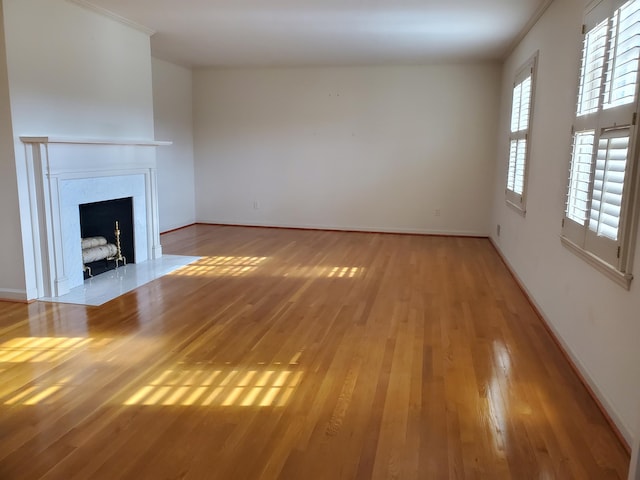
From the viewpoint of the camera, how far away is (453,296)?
4305 mm

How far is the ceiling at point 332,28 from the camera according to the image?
428cm

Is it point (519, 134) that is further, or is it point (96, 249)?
point (519, 134)

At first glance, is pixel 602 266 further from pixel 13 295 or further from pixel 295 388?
pixel 13 295

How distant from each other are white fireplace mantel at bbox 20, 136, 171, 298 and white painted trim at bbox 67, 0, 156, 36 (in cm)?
119

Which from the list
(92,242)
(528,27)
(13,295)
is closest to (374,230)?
(528,27)

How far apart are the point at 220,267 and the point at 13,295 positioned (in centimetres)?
197

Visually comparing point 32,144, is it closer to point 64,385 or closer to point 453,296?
point 64,385

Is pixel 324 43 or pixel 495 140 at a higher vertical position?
pixel 324 43

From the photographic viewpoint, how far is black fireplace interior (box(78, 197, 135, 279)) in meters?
4.88

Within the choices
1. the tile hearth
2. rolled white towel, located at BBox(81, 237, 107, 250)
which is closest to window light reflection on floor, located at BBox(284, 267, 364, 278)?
the tile hearth

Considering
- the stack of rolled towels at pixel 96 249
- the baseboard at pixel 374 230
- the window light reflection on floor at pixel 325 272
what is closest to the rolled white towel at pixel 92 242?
the stack of rolled towels at pixel 96 249

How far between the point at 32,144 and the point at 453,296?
381 centimetres

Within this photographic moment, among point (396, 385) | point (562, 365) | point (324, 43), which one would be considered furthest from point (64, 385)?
point (324, 43)

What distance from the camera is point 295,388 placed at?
2.60m
